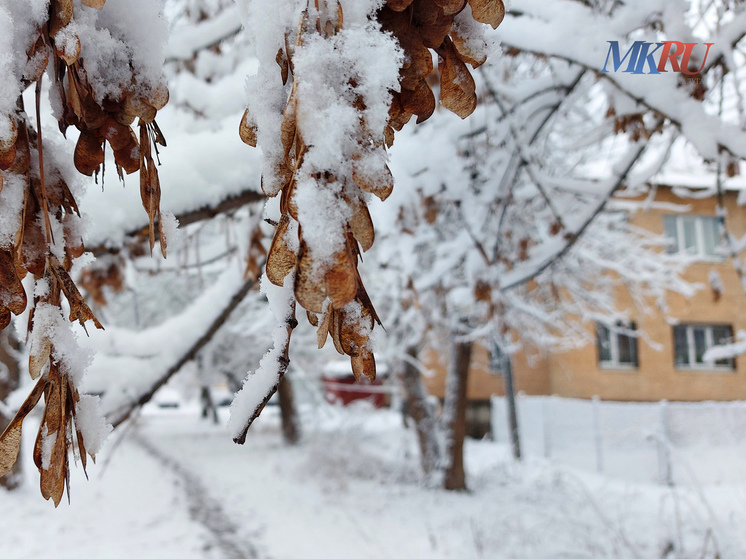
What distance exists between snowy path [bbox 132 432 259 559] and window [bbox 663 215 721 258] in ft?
42.2

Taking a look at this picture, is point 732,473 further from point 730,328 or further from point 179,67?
point 179,67

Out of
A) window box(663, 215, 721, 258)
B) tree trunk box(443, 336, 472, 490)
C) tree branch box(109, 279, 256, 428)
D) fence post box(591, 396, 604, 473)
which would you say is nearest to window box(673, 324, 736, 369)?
window box(663, 215, 721, 258)

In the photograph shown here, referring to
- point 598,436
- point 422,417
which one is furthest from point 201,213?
point 598,436

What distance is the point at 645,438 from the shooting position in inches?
362

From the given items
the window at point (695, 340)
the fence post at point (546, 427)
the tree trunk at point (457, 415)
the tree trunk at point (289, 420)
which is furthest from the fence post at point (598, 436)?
the tree trunk at point (289, 420)

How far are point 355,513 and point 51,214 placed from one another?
23.1ft

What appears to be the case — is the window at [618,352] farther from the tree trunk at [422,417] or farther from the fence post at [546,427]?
the tree trunk at [422,417]

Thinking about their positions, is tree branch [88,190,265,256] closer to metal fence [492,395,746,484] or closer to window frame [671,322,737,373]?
metal fence [492,395,746,484]

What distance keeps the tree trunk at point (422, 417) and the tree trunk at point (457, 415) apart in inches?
14.5

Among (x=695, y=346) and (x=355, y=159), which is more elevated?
(x=355, y=159)

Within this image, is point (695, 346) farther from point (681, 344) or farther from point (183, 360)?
point (183, 360)

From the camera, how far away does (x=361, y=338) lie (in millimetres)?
544
